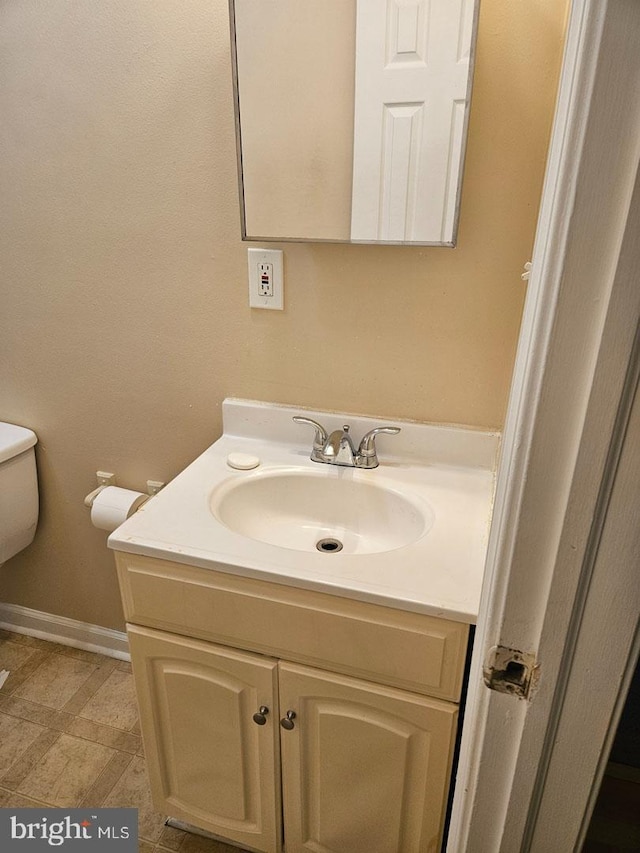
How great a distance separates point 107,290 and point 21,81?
0.48 meters

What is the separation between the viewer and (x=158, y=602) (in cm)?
102

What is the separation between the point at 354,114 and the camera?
1.07m

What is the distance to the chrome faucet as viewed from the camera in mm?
1229

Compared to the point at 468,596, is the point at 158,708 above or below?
below

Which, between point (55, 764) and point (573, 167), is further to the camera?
point (55, 764)

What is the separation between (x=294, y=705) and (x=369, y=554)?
12.4 inches

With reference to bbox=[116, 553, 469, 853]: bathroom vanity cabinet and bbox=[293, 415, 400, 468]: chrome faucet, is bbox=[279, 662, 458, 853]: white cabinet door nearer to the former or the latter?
bbox=[116, 553, 469, 853]: bathroom vanity cabinet

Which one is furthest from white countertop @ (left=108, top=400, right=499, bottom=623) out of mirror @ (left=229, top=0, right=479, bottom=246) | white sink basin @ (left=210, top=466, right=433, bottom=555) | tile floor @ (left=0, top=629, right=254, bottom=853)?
tile floor @ (left=0, top=629, right=254, bottom=853)

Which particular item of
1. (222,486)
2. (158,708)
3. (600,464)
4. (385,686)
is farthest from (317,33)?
(158,708)

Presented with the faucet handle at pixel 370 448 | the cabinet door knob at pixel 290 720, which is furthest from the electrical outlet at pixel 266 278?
the cabinet door knob at pixel 290 720

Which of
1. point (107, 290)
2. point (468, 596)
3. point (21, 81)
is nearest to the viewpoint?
point (468, 596)

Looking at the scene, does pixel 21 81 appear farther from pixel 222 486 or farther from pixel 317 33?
pixel 222 486

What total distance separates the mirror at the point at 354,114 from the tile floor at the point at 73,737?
4.57 ft

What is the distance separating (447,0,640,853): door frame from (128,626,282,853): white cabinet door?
0.55 m
